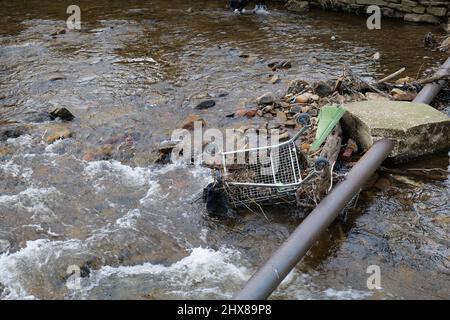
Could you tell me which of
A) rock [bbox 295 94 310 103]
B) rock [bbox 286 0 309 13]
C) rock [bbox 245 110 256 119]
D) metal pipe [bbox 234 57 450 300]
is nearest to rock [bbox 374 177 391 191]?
metal pipe [bbox 234 57 450 300]

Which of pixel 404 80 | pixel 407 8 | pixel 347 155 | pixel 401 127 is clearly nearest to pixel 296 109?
pixel 347 155

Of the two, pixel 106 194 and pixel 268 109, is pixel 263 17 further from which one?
pixel 106 194

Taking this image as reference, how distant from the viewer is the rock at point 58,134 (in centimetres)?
719

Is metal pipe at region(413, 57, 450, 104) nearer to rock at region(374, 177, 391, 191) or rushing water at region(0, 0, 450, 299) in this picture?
rushing water at region(0, 0, 450, 299)

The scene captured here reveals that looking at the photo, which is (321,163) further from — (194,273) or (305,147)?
(194,273)

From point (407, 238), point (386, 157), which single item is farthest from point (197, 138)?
point (407, 238)

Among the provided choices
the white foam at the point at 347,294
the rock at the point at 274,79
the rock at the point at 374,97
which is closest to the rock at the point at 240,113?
the rock at the point at 274,79

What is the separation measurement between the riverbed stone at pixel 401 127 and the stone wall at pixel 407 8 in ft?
21.2

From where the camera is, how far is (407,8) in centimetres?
1217

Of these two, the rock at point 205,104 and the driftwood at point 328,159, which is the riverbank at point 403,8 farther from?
the driftwood at point 328,159

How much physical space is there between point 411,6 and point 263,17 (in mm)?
3734

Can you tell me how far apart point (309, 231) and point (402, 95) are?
4.09 m

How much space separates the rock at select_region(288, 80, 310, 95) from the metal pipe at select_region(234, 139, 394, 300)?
251 cm

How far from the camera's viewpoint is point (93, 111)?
812 centimetres
